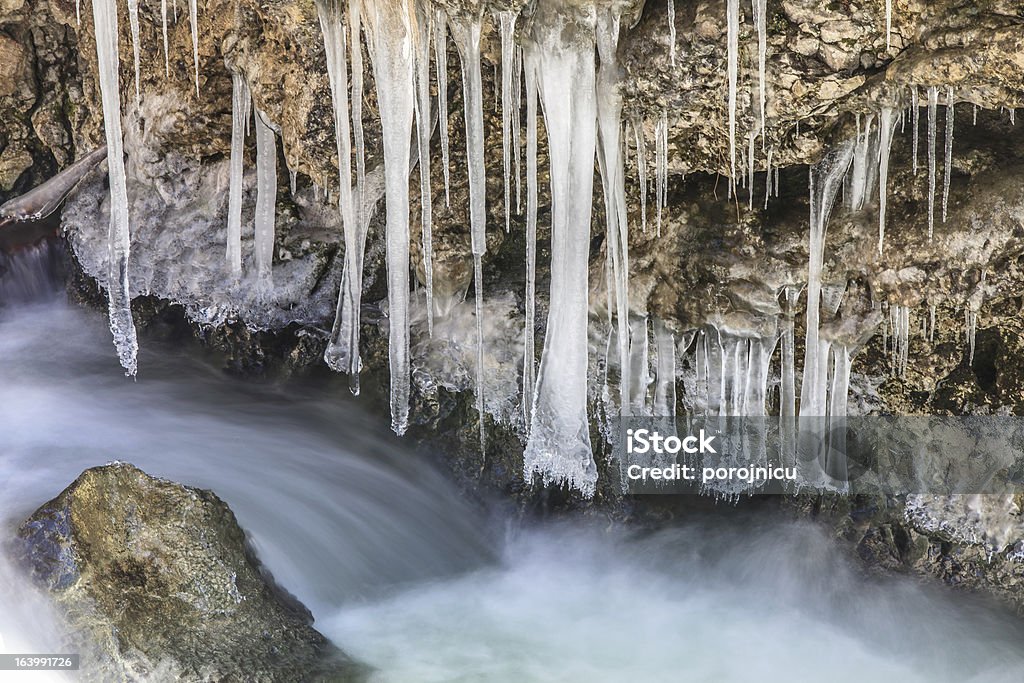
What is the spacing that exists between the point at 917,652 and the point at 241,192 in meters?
4.75

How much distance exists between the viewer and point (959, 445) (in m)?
5.74

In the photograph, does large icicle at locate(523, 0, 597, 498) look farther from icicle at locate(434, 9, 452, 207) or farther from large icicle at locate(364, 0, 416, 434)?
large icicle at locate(364, 0, 416, 434)

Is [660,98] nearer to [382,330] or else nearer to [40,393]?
[382,330]

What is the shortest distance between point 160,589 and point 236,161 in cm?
286

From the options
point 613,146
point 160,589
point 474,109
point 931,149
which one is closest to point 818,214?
point 931,149

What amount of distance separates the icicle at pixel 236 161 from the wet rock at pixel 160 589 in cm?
228

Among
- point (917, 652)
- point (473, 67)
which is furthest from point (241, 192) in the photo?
point (917, 652)

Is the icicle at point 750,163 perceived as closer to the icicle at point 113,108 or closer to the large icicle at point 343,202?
the large icicle at point 343,202

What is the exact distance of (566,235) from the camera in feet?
15.7

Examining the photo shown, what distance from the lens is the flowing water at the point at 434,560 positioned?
4945 millimetres

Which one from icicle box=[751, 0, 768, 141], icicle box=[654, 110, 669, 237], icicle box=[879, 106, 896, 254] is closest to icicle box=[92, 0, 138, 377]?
icicle box=[654, 110, 669, 237]

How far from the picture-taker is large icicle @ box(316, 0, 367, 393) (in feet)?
15.5

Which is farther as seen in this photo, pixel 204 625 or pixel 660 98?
pixel 660 98

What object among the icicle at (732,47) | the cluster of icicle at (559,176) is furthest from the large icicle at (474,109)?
the icicle at (732,47)
